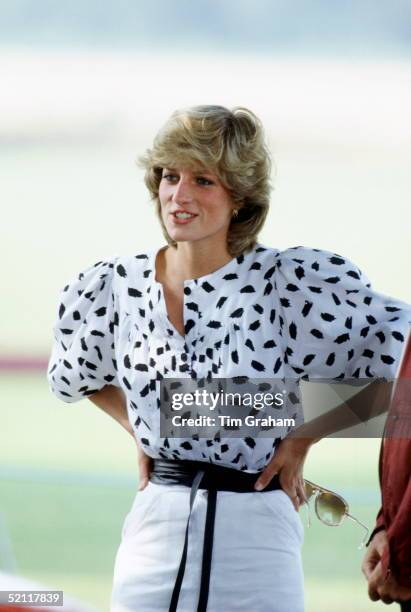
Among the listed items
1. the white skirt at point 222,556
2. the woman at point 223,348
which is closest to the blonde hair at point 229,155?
the woman at point 223,348

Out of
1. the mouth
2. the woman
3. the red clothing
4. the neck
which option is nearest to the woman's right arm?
the woman

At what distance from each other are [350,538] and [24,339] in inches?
81.4

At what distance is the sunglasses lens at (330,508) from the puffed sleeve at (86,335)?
44cm

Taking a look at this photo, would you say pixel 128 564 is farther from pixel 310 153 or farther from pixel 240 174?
pixel 310 153

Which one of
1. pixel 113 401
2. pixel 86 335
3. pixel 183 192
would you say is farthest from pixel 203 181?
pixel 113 401

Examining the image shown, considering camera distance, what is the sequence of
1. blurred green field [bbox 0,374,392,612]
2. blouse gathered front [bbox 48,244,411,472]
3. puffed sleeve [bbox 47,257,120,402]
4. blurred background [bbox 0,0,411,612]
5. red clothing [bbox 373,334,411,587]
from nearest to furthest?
red clothing [bbox 373,334,411,587]
blouse gathered front [bbox 48,244,411,472]
puffed sleeve [bbox 47,257,120,402]
blurred background [bbox 0,0,411,612]
blurred green field [bbox 0,374,392,612]

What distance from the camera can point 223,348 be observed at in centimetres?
177

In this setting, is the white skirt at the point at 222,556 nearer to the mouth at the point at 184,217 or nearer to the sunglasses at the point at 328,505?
the sunglasses at the point at 328,505

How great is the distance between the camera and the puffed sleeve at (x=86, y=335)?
193 centimetres

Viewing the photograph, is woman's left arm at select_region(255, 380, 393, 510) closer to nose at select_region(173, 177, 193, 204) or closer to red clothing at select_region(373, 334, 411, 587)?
red clothing at select_region(373, 334, 411, 587)

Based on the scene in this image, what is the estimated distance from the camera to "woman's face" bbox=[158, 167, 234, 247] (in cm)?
178

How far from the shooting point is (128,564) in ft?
5.87

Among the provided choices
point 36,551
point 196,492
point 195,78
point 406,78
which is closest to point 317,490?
point 196,492

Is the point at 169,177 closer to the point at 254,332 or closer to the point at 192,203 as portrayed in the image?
the point at 192,203
